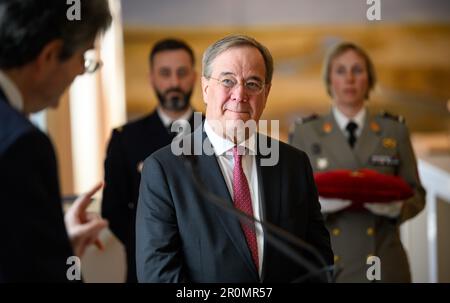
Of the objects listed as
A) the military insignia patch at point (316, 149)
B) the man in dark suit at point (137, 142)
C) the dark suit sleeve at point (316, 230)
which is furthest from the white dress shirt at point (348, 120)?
the dark suit sleeve at point (316, 230)

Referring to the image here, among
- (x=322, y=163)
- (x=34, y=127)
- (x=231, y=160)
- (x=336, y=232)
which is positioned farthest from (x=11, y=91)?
(x=322, y=163)

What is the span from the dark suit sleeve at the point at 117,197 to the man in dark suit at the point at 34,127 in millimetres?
1097

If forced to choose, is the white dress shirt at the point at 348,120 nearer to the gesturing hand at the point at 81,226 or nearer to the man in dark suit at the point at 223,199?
the man in dark suit at the point at 223,199

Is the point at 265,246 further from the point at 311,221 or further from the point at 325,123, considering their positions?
the point at 325,123

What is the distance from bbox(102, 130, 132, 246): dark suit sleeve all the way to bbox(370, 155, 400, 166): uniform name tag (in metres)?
0.79

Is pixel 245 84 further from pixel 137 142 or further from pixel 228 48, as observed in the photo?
pixel 137 142

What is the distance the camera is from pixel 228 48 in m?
1.59

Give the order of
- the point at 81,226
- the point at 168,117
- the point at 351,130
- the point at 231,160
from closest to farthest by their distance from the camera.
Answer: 1. the point at 81,226
2. the point at 231,160
3. the point at 168,117
4. the point at 351,130

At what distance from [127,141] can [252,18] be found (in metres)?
3.06

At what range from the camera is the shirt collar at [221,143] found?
165cm

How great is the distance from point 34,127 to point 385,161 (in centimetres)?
163
